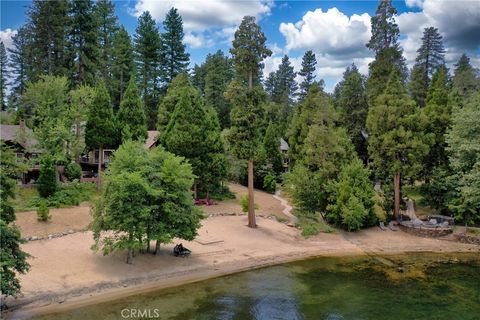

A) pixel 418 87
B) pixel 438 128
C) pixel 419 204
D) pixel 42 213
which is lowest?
pixel 419 204

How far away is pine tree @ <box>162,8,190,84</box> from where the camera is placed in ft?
201

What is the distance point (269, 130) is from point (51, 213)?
29813 millimetres

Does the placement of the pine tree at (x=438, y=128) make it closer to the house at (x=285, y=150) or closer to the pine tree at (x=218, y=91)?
the house at (x=285, y=150)

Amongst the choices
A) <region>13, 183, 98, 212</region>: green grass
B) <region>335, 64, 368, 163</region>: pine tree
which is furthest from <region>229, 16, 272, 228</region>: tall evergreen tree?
<region>335, 64, 368, 163</region>: pine tree

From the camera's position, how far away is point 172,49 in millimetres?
61438

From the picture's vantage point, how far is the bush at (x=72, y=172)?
35469 millimetres

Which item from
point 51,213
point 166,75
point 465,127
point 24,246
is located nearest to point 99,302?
point 24,246

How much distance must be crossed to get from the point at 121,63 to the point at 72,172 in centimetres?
2544

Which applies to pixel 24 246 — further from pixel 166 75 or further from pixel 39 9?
pixel 166 75

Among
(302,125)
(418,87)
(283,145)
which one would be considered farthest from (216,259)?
(418,87)

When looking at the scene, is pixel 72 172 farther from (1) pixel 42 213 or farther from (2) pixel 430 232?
(2) pixel 430 232

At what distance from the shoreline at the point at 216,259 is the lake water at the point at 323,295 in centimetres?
89

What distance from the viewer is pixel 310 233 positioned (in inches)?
1206

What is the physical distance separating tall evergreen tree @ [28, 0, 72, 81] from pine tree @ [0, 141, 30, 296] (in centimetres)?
3176
